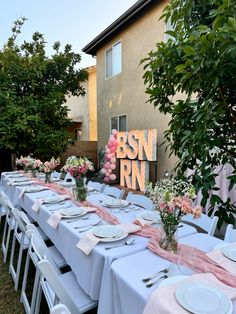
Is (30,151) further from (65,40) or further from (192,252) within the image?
(192,252)

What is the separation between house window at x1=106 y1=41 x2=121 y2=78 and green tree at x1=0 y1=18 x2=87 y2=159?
101 centimetres

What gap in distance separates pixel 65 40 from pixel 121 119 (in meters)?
3.34

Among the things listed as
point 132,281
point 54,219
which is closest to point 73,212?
point 54,219

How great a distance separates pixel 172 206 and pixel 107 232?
653mm

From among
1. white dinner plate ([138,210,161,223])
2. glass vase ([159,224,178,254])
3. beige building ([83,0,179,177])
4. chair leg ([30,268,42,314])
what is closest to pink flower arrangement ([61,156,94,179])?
white dinner plate ([138,210,161,223])

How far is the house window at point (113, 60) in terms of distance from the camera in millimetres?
8077

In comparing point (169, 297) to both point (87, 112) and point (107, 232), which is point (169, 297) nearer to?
point (107, 232)

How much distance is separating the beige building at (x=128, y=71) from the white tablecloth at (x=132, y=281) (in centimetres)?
480

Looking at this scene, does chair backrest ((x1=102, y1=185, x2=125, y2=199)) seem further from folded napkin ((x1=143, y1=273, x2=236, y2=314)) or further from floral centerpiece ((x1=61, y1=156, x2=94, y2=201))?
folded napkin ((x1=143, y1=273, x2=236, y2=314))

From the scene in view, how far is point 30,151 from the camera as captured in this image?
748 cm

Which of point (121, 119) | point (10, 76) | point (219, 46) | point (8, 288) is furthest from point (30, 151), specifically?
point (219, 46)

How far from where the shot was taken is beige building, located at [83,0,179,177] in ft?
21.5

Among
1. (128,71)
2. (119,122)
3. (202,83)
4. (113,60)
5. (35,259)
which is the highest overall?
(113,60)

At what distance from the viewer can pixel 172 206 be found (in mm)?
1601
